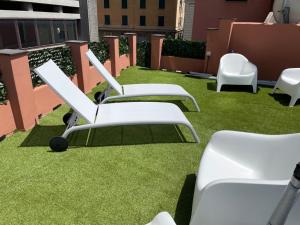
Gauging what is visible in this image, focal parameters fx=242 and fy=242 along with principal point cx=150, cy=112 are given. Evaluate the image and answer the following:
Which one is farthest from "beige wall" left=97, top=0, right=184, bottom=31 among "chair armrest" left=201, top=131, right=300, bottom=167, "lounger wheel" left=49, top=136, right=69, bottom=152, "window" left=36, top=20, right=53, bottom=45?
"chair armrest" left=201, top=131, right=300, bottom=167

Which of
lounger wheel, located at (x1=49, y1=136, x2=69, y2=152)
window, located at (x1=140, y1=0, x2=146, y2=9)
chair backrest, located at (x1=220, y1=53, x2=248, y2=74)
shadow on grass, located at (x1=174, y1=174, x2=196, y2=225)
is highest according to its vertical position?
window, located at (x1=140, y1=0, x2=146, y2=9)

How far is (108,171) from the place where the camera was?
406cm

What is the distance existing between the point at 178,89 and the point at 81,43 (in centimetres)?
337

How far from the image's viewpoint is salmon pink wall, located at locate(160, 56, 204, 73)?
478 inches

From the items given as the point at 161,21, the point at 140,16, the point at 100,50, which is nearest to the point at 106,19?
the point at 140,16

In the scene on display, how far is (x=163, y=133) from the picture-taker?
216 inches

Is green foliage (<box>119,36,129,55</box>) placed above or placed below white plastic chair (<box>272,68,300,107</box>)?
above

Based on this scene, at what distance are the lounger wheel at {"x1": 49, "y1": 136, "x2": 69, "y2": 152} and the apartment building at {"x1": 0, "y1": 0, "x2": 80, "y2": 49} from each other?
1761 centimetres

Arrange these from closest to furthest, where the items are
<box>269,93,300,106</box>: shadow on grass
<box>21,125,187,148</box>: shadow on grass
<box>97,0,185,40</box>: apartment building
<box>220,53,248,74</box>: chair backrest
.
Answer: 1. <box>21,125,187,148</box>: shadow on grass
2. <box>269,93,300,106</box>: shadow on grass
3. <box>220,53,248,74</box>: chair backrest
4. <box>97,0,185,40</box>: apartment building

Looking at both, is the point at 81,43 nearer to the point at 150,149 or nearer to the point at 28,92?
the point at 28,92

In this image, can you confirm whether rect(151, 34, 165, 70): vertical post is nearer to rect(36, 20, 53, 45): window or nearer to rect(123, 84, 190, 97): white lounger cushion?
rect(123, 84, 190, 97): white lounger cushion

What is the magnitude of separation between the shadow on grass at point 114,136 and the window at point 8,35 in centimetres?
1659

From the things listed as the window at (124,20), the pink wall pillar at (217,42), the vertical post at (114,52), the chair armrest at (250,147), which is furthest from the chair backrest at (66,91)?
the window at (124,20)

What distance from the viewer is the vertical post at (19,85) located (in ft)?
15.5
